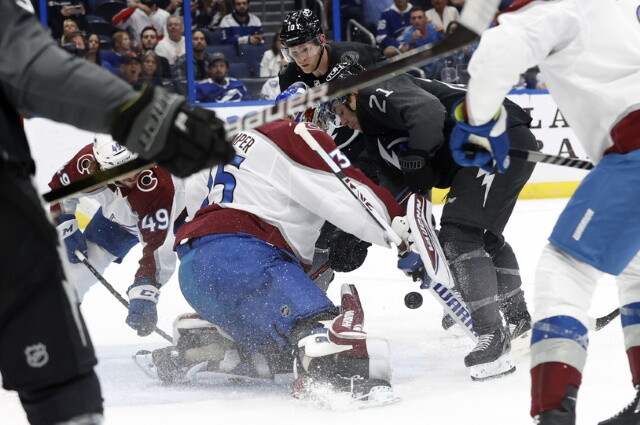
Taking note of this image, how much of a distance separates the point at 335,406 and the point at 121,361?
105cm

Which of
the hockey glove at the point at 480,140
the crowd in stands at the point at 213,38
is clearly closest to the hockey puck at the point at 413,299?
the hockey glove at the point at 480,140

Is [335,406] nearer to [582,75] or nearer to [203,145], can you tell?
[582,75]

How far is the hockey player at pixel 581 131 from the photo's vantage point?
215 cm

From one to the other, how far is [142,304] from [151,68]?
3.73 meters

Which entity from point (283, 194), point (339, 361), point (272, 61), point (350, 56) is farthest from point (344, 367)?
point (272, 61)

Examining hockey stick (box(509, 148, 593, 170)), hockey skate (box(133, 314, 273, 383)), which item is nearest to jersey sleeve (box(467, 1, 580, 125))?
hockey stick (box(509, 148, 593, 170))

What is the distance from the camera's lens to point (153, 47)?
742 centimetres

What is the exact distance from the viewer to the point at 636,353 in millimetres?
2488

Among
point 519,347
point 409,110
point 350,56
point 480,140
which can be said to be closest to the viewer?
point 480,140

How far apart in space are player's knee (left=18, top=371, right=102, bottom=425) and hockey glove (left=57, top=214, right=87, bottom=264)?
98.7 inches

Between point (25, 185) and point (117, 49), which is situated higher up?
point (25, 185)

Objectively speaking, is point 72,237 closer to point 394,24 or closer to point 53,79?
point 53,79

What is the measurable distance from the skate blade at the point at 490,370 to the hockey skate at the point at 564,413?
46.5 inches

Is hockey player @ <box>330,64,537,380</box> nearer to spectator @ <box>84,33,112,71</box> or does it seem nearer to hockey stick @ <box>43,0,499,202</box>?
hockey stick @ <box>43,0,499,202</box>
